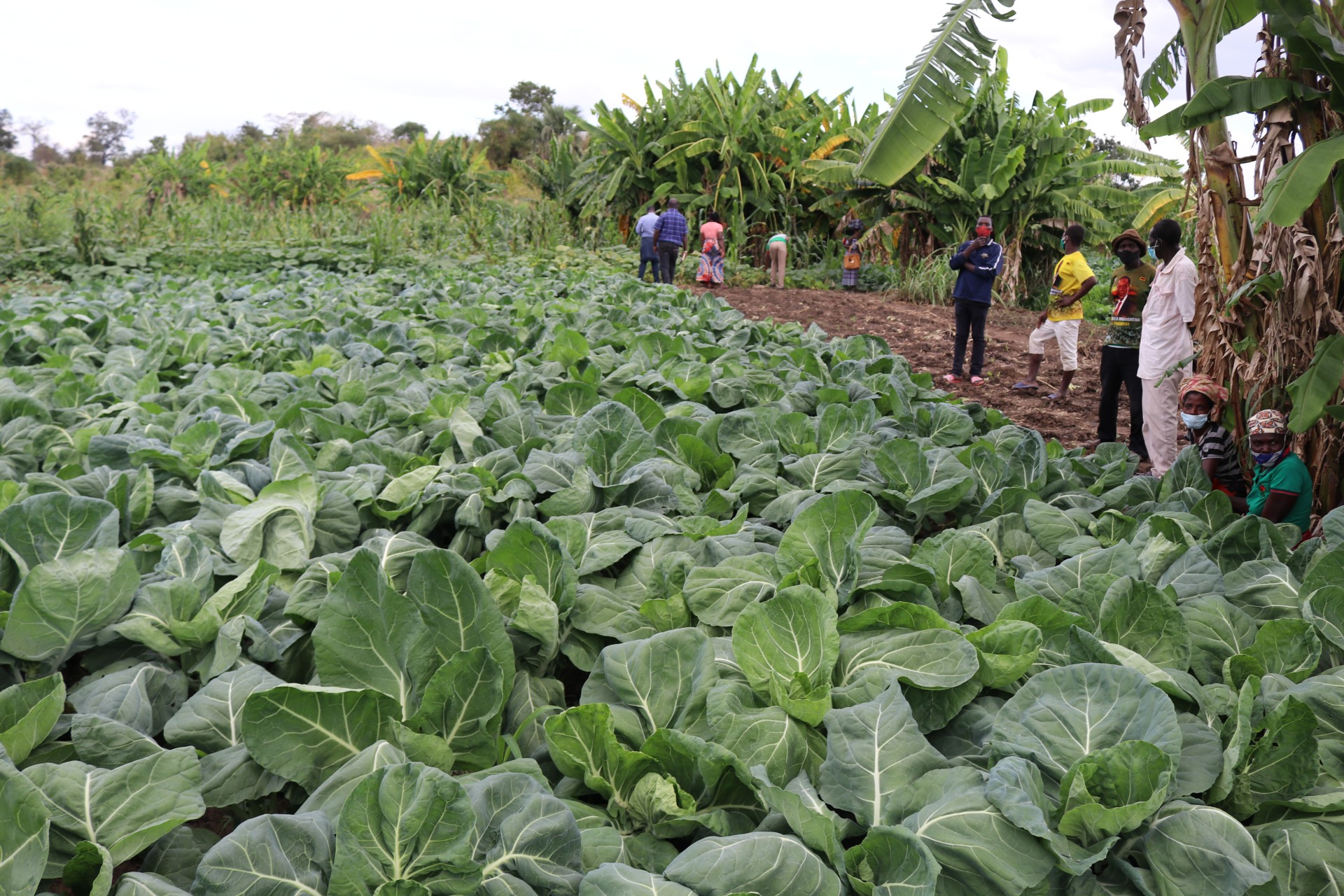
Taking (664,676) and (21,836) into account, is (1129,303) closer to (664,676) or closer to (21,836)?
(664,676)

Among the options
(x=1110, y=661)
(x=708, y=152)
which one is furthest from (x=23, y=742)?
(x=708, y=152)

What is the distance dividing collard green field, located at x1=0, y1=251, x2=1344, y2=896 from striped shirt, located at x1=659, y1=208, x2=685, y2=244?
1249 centimetres

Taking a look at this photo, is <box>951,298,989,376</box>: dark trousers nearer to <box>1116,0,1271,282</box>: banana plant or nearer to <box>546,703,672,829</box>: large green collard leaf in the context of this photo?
<box>1116,0,1271,282</box>: banana plant

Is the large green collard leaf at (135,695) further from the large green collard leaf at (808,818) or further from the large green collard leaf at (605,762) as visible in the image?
the large green collard leaf at (808,818)

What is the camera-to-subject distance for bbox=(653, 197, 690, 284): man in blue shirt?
49.5 ft

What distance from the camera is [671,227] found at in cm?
1506

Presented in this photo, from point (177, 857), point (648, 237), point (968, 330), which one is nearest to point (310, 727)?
point (177, 857)

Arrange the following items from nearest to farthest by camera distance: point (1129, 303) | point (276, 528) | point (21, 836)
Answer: point (21, 836) < point (276, 528) < point (1129, 303)

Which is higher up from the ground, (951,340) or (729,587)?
(951,340)

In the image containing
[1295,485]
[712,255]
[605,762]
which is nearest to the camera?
[605,762]

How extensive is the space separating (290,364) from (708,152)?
1704cm

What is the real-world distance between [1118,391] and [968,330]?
2.57m

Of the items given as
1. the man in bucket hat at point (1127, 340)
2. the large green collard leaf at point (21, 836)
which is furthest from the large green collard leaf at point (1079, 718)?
the man in bucket hat at point (1127, 340)

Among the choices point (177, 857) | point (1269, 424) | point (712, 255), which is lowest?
point (177, 857)
